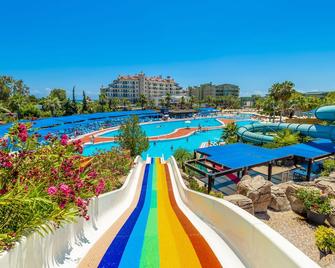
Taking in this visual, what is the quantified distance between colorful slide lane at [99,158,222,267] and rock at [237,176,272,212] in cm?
340

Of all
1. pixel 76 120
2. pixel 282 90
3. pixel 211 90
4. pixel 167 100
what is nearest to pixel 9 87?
pixel 76 120

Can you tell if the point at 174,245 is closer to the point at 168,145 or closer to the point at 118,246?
the point at 118,246

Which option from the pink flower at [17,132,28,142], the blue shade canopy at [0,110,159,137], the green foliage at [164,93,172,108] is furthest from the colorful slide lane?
the green foliage at [164,93,172,108]

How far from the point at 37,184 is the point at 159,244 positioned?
2614 mm

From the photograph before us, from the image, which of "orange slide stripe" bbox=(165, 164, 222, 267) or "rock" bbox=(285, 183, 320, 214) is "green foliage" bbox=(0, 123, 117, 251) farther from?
"rock" bbox=(285, 183, 320, 214)

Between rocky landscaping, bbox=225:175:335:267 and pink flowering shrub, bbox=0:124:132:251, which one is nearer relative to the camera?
pink flowering shrub, bbox=0:124:132:251

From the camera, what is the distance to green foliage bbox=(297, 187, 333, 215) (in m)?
8.74

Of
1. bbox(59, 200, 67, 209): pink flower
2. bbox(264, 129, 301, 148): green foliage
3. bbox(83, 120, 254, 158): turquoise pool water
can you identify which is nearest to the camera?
bbox(59, 200, 67, 209): pink flower

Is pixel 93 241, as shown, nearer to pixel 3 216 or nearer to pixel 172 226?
pixel 172 226

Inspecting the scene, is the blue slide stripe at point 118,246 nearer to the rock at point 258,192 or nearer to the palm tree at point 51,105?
the rock at point 258,192

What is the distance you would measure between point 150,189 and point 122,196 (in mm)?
2456

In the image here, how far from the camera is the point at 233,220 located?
419 centimetres

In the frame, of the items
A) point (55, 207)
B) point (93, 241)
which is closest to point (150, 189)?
point (93, 241)

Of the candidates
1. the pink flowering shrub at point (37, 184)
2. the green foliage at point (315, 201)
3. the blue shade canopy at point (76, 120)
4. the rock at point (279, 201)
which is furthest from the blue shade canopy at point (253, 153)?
the blue shade canopy at point (76, 120)
